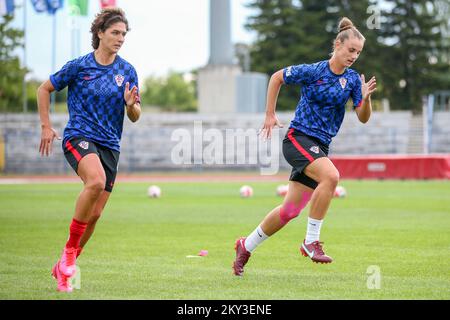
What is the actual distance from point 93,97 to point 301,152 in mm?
2054

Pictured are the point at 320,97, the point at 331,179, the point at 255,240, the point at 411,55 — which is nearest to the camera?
the point at 331,179

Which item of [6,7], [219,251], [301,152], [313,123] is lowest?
[219,251]

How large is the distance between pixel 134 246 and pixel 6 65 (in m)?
31.6

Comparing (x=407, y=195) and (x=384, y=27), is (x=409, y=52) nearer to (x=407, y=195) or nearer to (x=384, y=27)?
(x=384, y=27)

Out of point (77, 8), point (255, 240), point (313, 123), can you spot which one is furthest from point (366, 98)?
point (77, 8)

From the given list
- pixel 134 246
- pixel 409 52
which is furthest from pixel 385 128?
pixel 134 246

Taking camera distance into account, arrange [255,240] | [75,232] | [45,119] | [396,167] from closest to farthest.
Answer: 1. [75,232]
2. [45,119]
3. [255,240]
4. [396,167]

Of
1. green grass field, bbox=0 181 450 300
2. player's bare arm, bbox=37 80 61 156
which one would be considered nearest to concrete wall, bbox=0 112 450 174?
green grass field, bbox=0 181 450 300

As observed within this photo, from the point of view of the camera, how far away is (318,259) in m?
8.05

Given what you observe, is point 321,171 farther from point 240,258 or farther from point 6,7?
point 6,7

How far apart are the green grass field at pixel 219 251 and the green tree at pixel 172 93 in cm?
8106

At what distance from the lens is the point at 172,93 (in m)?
Result: 102

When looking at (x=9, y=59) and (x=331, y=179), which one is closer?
(x=331, y=179)
